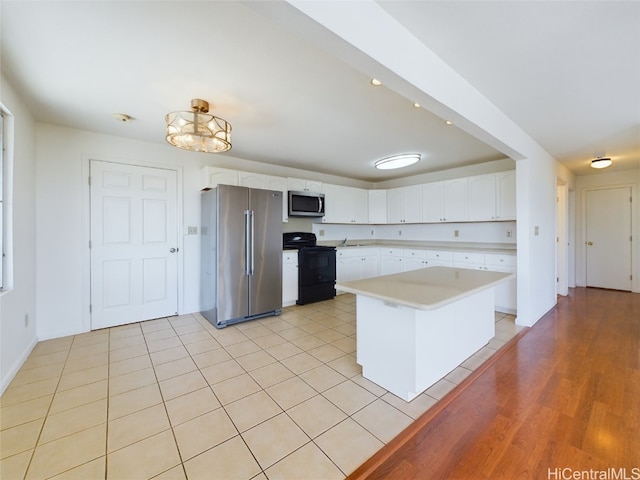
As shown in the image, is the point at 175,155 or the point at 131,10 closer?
the point at 131,10

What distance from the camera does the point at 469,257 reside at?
412 cm

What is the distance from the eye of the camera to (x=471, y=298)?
2.43 meters

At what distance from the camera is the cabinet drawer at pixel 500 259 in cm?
370

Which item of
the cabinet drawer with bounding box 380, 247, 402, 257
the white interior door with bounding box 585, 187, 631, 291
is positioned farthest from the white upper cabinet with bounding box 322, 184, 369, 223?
the white interior door with bounding box 585, 187, 631, 291

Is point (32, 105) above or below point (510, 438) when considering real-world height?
above

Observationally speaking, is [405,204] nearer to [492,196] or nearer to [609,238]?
[492,196]

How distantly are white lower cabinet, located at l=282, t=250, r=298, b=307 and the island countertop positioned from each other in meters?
2.11

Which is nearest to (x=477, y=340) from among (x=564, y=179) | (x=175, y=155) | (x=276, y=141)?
(x=276, y=141)

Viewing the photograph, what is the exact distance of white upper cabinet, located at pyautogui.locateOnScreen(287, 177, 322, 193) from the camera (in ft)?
14.9

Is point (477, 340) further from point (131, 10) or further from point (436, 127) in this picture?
point (131, 10)

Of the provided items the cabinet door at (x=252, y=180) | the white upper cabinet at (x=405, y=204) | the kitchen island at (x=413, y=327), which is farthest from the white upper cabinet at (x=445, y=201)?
the cabinet door at (x=252, y=180)

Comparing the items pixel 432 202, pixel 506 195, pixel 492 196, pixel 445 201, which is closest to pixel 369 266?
pixel 432 202

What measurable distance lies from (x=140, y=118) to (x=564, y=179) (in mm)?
6300

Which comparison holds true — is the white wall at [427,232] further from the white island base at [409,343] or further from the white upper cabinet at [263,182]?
the white island base at [409,343]
